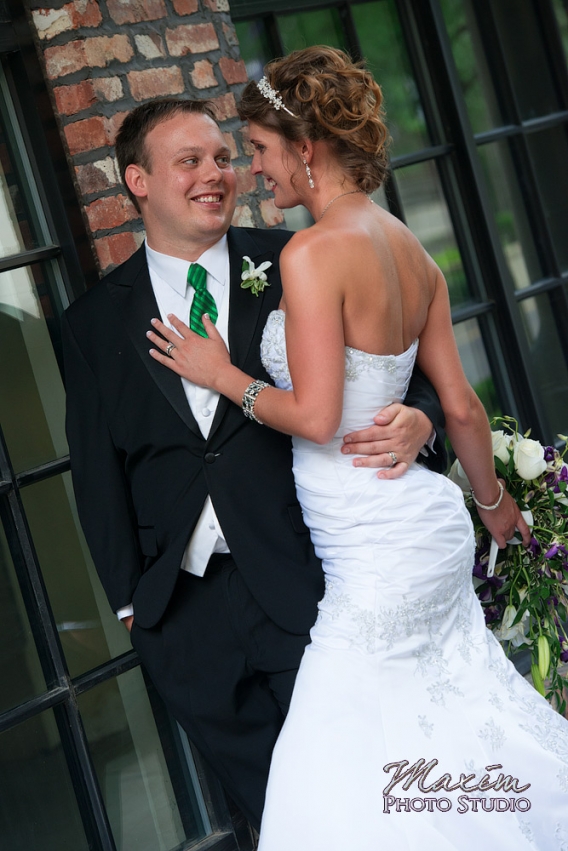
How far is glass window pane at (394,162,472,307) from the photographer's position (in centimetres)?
373

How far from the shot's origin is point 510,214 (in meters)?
3.99

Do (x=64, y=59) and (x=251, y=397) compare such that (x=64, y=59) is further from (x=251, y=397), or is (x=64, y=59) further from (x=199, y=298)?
(x=251, y=397)

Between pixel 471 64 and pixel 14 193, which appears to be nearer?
pixel 14 193

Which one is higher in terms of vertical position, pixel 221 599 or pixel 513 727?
pixel 221 599

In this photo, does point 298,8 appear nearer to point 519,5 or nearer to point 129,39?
point 129,39

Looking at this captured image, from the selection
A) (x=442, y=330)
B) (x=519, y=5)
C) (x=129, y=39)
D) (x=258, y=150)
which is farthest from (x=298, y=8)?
(x=442, y=330)

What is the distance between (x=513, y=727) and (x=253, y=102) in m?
1.61

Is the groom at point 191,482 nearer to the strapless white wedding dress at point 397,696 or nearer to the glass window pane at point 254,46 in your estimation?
the strapless white wedding dress at point 397,696

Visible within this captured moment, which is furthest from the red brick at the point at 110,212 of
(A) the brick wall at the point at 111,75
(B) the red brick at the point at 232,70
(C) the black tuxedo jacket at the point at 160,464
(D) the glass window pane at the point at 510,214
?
(D) the glass window pane at the point at 510,214

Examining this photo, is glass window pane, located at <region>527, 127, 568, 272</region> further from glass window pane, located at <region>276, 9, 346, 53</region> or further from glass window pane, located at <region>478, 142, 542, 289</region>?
glass window pane, located at <region>276, 9, 346, 53</region>

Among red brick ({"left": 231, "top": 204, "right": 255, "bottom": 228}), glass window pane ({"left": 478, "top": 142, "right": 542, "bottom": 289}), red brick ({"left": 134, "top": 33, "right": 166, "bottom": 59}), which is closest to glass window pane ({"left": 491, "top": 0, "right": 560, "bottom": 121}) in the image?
glass window pane ({"left": 478, "top": 142, "right": 542, "bottom": 289})

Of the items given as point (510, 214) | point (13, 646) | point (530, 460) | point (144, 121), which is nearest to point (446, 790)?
point (530, 460)

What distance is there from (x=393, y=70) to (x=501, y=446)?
1812 millimetres

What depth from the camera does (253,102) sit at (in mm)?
2170
